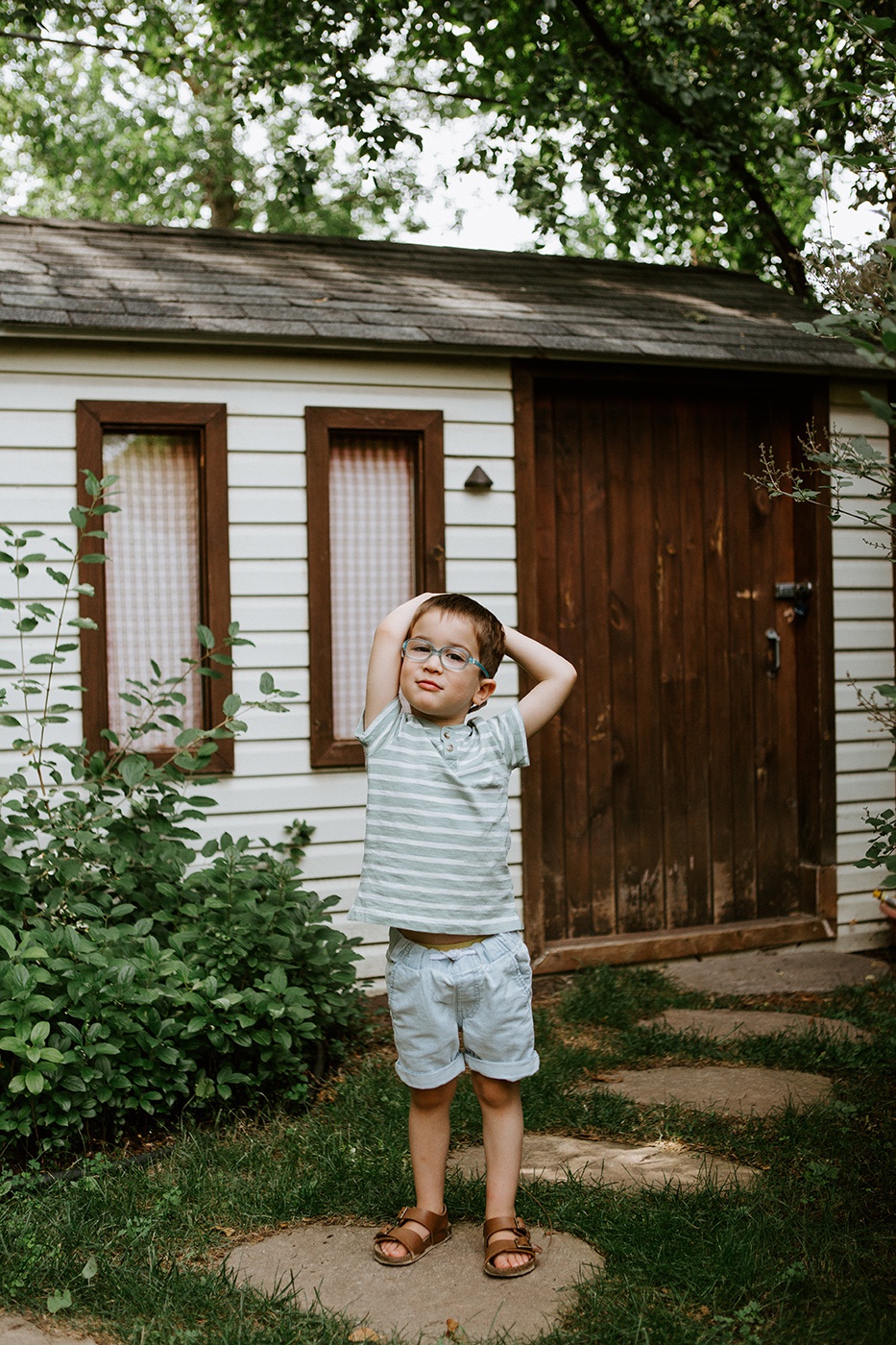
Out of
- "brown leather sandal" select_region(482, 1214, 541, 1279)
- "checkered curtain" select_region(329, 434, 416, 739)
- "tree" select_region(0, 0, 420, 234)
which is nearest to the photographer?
"brown leather sandal" select_region(482, 1214, 541, 1279)

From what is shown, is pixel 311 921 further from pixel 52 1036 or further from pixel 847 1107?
pixel 847 1107

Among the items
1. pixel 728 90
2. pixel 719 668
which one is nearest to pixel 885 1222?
pixel 719 668

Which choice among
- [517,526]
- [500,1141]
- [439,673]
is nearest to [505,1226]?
[500,1141]

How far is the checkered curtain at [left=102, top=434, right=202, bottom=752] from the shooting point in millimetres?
4832

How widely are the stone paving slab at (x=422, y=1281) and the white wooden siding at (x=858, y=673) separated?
362 centimetres

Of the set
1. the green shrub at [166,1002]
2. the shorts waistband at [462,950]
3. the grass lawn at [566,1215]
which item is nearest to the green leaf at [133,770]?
the green shrub at [166,1002]

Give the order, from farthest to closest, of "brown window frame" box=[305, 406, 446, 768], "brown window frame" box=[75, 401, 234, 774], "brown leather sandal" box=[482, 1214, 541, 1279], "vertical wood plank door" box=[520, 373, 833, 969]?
"vertical wood plank door" box=[520, 373, 833, 969] < "brown window frame" box=[305, 406, 446, 768] < "brown window frame" box=[75, 401, 234, 774] < "brown leather sandal" box=[482, 1214, 541, 1279]

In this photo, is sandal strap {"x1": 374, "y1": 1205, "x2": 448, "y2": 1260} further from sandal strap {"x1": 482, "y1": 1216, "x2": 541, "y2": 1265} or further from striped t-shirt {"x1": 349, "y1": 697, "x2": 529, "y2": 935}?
striped t-shirt {"x1": 349, "y1": 697, "x2": 529, "y2": 935}

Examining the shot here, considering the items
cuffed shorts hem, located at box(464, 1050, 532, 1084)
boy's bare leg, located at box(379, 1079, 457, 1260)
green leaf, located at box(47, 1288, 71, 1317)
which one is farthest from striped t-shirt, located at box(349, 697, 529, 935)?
green leaf, located at box(47, 1288, 71, 1317)

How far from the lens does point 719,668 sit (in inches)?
229

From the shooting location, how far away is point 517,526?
17.5 feet

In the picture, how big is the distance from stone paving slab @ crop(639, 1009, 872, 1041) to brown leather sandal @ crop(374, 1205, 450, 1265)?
1867 millimetres

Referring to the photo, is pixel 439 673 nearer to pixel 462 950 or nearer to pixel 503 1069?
pixel 462 950

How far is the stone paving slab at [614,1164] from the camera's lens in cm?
306
